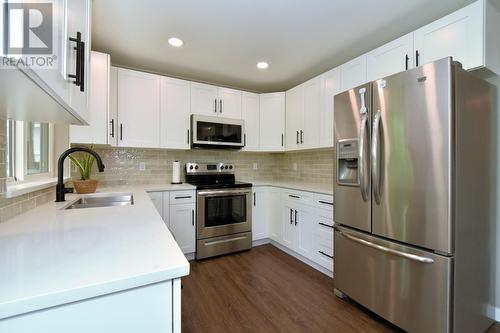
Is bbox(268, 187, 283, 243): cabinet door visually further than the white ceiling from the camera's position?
Yes

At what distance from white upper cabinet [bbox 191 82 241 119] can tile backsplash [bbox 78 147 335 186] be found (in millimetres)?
589

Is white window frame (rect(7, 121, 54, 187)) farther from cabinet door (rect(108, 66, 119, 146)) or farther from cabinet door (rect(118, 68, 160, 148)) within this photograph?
cabinet door (rect(118, 68, 160, 148))

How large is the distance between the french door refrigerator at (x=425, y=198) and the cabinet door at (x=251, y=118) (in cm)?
182

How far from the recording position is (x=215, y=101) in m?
3.22

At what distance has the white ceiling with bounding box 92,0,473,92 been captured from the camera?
5.84ft

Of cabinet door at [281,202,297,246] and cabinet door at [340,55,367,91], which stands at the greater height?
cabinet door at [340,55,367,91]

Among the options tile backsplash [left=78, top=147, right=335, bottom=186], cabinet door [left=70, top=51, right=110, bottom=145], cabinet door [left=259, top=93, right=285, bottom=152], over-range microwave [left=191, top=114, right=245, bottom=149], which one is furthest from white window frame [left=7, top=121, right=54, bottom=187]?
cabinet door [left=259, top=93, right=285, bottom=152]

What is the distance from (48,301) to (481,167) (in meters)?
2.23

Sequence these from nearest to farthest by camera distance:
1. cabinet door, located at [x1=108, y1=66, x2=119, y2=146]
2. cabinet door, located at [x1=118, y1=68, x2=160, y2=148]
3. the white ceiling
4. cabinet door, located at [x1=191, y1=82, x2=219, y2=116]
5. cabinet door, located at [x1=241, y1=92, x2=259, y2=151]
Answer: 1. the white ceiling
2. cabinet door, located at [x1=108, y1=66, x2=119, y2=146]
3. cabinet door, located at [x1=118, y1=68, x2=160, y2=148]
4. cabinet door, located at [x1=191, y1=82, x2=219, y2=116]
5. cabinet door, located at [x1=241, y1=92, x2=259, y2=151]

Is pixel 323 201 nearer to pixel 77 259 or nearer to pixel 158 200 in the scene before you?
pixel 158 200

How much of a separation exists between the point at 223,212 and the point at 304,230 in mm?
1023
